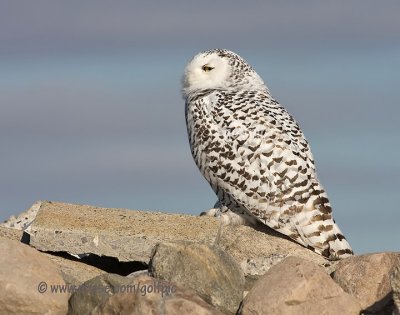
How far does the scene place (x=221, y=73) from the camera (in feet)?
51.5

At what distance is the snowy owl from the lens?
14.1 meters

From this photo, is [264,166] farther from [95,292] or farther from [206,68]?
[95,292]

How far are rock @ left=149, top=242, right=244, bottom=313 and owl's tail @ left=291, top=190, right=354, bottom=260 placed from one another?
8.32ft

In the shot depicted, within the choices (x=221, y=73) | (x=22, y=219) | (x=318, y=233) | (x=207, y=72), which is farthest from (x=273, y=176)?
(x=22, y=219)

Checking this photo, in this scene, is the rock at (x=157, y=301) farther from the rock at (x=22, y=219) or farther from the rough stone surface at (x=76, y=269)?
the rock at (x=22, y=219)

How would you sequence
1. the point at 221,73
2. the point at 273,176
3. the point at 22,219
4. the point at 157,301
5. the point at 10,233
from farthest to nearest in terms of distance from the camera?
the point at 221,73 < the point at 22,219 < the point at 273,176 < the point at 10,233 < the point at 157,301

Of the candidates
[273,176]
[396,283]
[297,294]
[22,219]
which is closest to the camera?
[396,283]

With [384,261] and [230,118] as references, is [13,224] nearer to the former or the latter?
[230,118]

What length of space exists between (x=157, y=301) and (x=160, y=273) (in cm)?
116

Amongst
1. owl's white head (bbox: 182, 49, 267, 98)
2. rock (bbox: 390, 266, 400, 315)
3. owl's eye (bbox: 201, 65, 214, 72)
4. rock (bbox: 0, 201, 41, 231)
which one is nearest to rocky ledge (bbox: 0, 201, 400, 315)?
rock (bbox: 390, 266, 400, 315)

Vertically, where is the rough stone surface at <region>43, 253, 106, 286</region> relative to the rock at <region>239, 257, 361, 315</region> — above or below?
below

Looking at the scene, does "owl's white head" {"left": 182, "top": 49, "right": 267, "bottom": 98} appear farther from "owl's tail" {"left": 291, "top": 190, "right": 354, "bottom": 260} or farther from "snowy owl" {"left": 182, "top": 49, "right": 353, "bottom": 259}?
"owl's tail" {"left": 291, "top": 190, "right": 354, "bottom": 260}

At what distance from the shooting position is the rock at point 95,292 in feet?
35.9

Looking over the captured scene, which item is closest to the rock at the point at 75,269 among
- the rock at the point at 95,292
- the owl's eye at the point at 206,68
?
the rock at the point at 95,292
